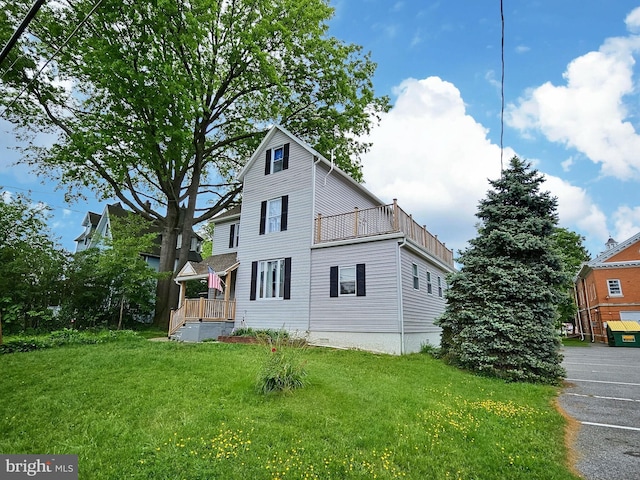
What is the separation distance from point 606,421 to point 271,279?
11728 millimetres

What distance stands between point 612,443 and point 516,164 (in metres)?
7.76

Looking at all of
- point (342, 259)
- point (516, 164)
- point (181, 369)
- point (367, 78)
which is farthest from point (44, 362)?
point (367, 78)

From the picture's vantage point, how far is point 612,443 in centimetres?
440

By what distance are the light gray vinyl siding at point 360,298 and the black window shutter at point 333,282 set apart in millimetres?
153

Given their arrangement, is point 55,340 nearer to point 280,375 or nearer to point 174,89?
point 280,375

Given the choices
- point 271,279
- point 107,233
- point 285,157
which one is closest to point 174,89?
point 285,157

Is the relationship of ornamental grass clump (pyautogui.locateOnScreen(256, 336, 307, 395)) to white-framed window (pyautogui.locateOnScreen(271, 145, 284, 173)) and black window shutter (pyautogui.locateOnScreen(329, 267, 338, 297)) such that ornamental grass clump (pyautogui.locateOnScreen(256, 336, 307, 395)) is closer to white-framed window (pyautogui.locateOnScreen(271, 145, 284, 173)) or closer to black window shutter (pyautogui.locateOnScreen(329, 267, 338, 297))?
black window shutter (pyautogui.locateOnScreen(329, 267, 338, 297))

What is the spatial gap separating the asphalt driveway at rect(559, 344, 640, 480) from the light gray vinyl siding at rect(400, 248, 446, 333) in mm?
4657

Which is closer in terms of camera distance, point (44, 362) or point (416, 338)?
point (44, 362)

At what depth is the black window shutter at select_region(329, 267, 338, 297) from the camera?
1265cm

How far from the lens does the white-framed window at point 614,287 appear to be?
25.2 m

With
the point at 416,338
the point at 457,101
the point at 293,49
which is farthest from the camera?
the point at 293,49

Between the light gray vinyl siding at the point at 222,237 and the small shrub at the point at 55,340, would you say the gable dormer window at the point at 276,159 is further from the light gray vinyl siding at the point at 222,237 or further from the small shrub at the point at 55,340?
the small shrub at the point at 55,340

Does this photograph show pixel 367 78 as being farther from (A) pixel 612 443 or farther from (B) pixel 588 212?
(A) pixel 612 443
